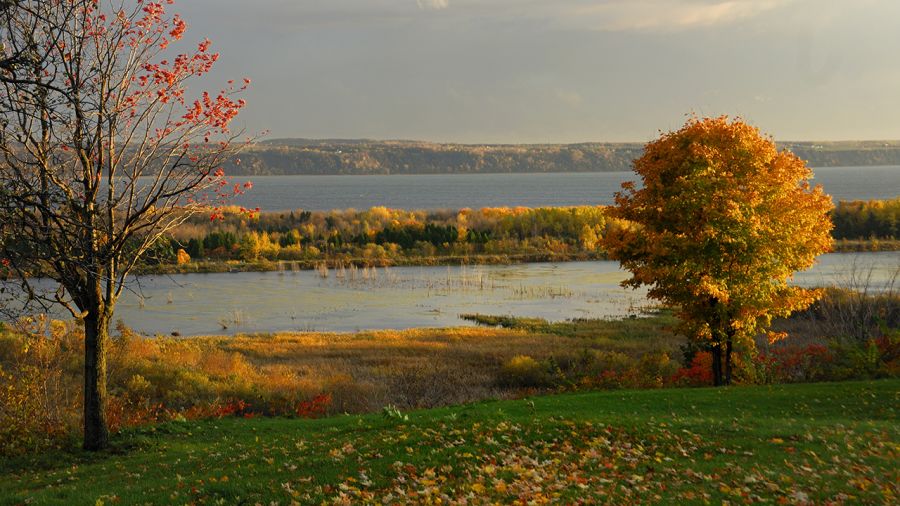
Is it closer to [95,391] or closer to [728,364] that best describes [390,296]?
[728,364]

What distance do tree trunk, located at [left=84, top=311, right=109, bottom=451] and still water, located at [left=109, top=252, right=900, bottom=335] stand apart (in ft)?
102

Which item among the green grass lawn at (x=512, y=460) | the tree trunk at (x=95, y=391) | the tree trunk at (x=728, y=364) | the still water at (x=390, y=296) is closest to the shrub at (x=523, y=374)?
the tree trunk at (x=728, y=364)

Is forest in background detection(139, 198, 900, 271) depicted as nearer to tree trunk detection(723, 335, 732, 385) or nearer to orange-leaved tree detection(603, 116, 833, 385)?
tree trunk detection(723, 335, 732, 385)

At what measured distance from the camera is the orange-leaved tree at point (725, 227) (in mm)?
27234

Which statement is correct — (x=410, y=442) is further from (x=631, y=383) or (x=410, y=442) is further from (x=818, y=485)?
(x=631, y=383)

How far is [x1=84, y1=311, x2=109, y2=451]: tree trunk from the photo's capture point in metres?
18.2

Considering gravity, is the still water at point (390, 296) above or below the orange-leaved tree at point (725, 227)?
below

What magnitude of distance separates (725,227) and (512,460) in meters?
16.4

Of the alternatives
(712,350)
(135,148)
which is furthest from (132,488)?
(712,350)

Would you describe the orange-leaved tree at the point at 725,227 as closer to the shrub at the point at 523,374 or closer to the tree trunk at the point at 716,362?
the tree trunk at the point at 716,362

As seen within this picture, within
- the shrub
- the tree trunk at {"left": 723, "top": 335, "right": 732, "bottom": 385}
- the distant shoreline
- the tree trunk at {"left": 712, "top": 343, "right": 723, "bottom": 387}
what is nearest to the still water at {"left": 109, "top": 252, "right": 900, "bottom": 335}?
the distant shoreline

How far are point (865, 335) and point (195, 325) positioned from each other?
38.2 meters

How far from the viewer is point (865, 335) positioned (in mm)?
35000

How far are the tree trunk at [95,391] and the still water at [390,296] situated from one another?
3101cm
